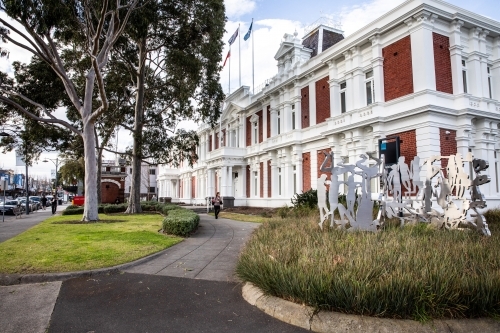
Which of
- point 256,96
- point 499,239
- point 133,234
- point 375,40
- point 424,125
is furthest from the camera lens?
point 256,96

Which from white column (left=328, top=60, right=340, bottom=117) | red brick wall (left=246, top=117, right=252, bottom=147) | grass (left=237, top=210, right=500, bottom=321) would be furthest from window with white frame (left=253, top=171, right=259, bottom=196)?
grass (left=237, top=210, right=500, bottom=321)

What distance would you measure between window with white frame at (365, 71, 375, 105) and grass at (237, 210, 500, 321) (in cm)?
1450

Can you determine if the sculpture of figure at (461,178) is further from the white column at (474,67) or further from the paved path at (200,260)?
A: the white column at (474,67)

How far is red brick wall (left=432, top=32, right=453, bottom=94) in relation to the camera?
16.8 metres

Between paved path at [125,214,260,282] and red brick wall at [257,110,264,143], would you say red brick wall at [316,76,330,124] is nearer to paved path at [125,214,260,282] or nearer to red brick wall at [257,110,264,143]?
red brick wall at [257,110,264,143]

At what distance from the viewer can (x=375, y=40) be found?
61.3 ft

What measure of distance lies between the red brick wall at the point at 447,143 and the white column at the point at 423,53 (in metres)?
2.31

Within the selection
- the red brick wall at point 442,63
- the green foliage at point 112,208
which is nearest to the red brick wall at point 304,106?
the red brick wall at point 442,63

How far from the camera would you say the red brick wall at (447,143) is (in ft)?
52.9

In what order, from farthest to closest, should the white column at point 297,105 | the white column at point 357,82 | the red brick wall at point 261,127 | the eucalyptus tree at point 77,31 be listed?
the red brick wall at point 261,127 < the white column at point 297,105 < the white column at point 357,82 < the eucalyptus tree at point 77,31

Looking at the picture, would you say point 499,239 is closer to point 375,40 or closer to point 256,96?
point 375,40

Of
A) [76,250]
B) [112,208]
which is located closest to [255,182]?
[112,208]

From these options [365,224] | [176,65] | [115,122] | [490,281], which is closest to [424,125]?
[365,224]

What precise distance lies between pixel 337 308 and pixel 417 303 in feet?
3.09
